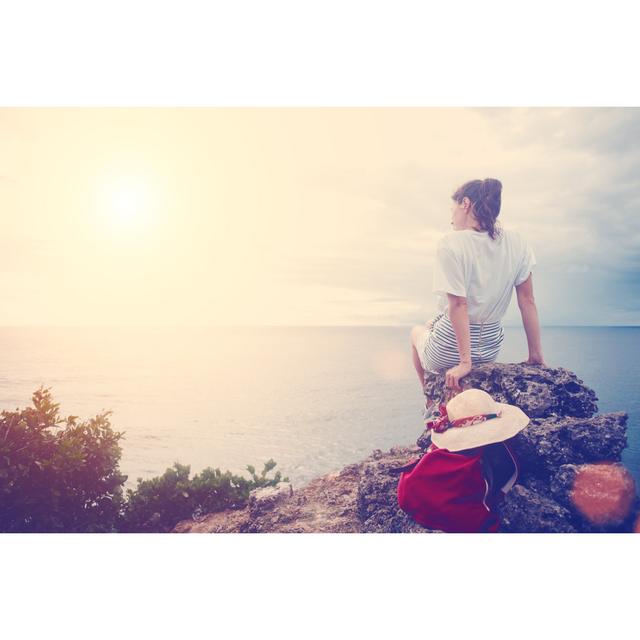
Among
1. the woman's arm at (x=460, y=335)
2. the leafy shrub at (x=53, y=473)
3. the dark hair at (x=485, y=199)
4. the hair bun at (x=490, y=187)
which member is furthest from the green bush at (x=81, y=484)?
the hair bun at (x=490, y=187)

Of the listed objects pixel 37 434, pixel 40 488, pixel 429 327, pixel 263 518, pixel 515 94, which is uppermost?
pixel 515 94

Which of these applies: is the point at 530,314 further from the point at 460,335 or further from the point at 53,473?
the point at 53,473

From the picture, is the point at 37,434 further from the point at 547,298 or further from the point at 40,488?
the point at 547,298

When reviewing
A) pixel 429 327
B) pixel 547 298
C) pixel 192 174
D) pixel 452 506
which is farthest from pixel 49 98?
pixel 547 298

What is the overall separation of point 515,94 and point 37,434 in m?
4.37

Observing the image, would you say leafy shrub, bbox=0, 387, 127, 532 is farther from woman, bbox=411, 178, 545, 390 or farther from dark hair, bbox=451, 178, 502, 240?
dark hair, bbox=451, 178, 502, 240

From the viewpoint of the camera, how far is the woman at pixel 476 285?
351 cm

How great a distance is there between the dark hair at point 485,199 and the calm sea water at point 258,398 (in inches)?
41.9

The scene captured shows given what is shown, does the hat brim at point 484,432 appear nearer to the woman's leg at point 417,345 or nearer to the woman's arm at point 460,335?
the woman's arm at point 460,335

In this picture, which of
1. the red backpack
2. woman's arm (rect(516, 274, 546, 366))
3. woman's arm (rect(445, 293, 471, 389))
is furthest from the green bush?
woman's arm (rect(516, 274, 546, 366))

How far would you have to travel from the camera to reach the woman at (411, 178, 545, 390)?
3.51 meters

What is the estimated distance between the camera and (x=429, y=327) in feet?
13.2

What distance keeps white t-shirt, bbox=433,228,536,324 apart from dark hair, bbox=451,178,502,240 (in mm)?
62

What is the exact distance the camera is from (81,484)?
3801 millimetres
